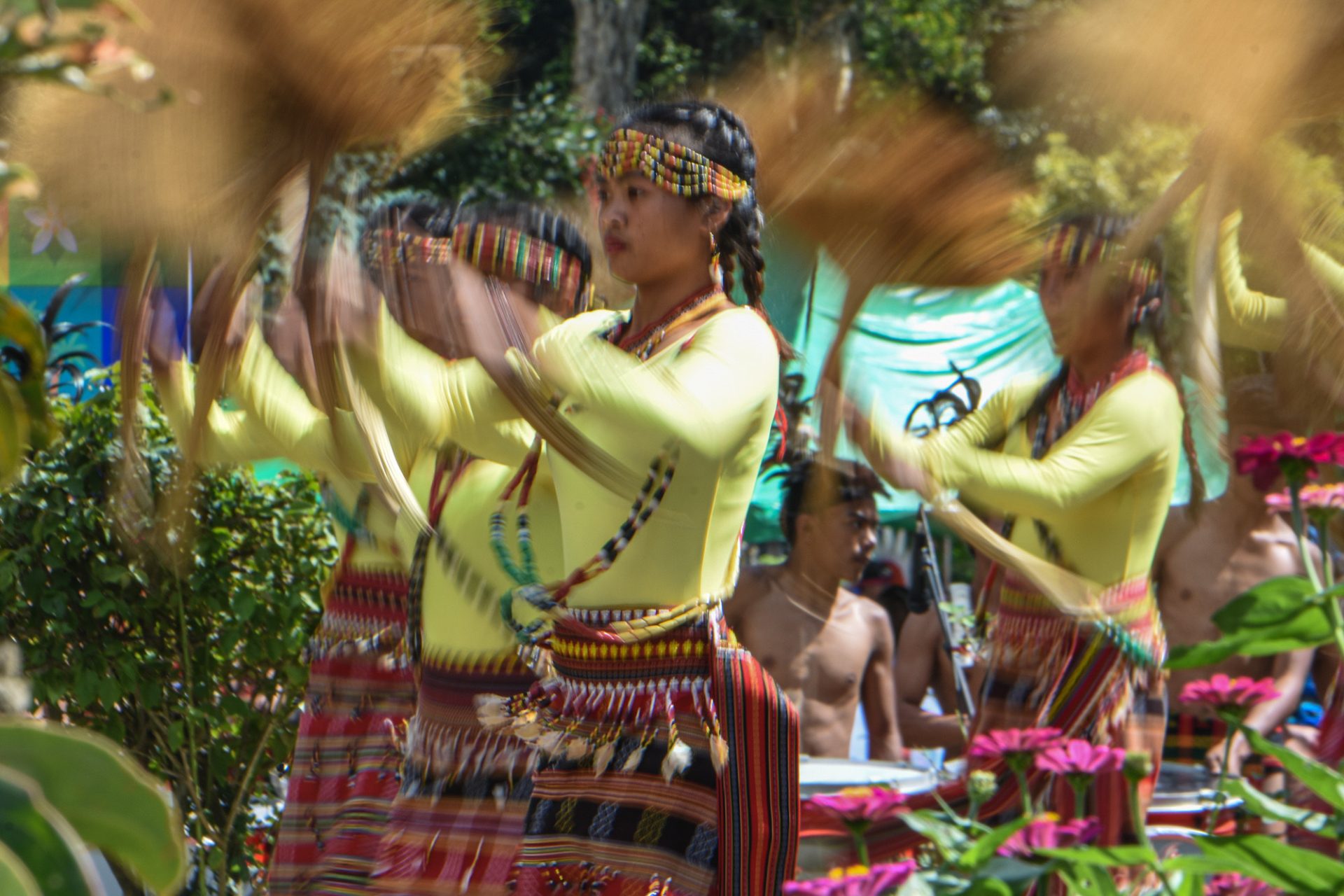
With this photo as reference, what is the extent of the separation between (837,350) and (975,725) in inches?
41.1

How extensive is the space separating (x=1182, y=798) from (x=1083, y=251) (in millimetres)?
1504

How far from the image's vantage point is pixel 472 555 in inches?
124

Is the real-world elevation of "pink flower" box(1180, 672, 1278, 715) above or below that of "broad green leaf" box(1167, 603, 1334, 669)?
below

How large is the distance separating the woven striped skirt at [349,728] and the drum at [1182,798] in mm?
1669

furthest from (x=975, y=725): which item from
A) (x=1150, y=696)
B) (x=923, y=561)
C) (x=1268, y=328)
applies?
(x=923, y=561)

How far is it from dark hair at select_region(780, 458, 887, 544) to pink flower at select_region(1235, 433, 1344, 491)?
3.03m

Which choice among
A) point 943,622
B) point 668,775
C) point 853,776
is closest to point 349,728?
point 853,776

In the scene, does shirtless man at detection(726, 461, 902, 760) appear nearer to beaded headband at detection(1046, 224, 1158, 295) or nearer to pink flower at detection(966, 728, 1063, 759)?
beaded headband at detection(1046, 224, 1158, 295)

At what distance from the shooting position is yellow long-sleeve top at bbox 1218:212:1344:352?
2.59m

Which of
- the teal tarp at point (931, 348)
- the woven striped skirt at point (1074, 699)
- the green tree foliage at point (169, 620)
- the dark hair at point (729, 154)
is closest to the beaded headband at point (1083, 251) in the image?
the woven striped skirt at point (1074, 699)

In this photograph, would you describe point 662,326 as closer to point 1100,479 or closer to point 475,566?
point 475,566

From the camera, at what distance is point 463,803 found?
3.13 metres

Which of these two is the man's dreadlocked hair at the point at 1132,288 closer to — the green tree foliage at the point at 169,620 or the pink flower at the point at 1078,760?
the pink flower at the point at 1078,760

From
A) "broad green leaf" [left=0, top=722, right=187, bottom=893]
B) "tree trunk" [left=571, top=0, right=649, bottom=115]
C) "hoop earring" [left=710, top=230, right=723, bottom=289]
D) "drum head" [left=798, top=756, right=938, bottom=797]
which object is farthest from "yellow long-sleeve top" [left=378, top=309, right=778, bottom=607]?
"tree trunk" [left=571, top=0, right=649, bottom=115]
